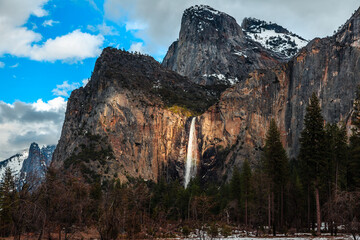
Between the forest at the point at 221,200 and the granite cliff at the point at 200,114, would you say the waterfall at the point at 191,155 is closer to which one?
the granite cliff at the point at 200,114

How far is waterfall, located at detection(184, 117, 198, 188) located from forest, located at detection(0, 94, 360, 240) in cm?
5317

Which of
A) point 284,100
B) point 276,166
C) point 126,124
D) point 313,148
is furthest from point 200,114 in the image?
point 313,148

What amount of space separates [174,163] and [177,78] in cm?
6368

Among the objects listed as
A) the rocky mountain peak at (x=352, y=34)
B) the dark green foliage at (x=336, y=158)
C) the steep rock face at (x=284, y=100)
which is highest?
the rocky mountain peak at (x=352, y=34)

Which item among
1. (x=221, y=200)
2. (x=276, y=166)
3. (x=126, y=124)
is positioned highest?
(x=126, y=124)

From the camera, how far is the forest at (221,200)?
20391 millimetres

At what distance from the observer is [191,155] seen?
14425 centimetres

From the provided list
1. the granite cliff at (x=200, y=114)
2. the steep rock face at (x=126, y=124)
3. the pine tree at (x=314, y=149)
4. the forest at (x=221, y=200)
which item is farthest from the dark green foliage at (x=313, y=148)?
the steep rock face at (x=126, y=124)

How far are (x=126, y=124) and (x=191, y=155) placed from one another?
31.4 metres

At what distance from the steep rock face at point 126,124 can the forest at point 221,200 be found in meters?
50.4

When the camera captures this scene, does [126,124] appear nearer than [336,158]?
No

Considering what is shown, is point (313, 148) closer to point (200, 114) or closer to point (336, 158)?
point (336, 158)

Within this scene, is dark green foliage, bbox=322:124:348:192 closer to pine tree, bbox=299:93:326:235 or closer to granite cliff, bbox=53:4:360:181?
pine tree, bbox=299:93:326:235

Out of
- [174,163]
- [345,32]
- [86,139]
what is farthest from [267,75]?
[86,139]
